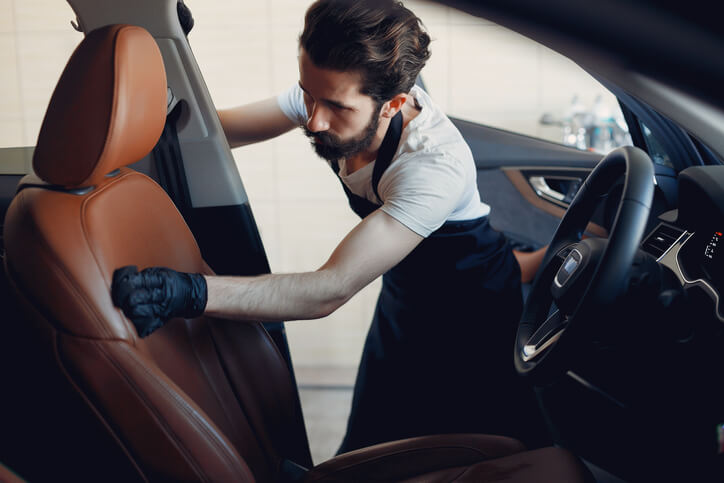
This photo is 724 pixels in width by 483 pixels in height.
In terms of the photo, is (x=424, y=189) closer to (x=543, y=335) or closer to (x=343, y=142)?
(x=343, y=142)

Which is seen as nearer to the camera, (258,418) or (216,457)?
(216,457)

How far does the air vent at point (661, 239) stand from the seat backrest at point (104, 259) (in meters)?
0.90

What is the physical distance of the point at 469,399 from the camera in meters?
1.46

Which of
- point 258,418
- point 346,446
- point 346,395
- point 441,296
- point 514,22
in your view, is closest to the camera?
point 514,22

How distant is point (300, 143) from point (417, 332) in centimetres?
119

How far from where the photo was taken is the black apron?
1.37 metres

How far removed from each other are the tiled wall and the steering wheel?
1251 mm

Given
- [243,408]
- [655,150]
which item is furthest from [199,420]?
[655,150]

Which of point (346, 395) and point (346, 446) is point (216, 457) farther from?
point (346, 395)

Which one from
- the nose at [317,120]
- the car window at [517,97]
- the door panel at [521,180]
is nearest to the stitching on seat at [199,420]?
the nose at [317,120]

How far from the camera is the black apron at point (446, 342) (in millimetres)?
1371

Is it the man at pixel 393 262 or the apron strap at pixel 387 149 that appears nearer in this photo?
the man at pixel 393 262

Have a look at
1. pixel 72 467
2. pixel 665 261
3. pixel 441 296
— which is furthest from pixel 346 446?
pixel 665 261

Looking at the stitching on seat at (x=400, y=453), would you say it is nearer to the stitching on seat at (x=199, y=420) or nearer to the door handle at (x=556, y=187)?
the stitching on seat at (x=199, y=420)
